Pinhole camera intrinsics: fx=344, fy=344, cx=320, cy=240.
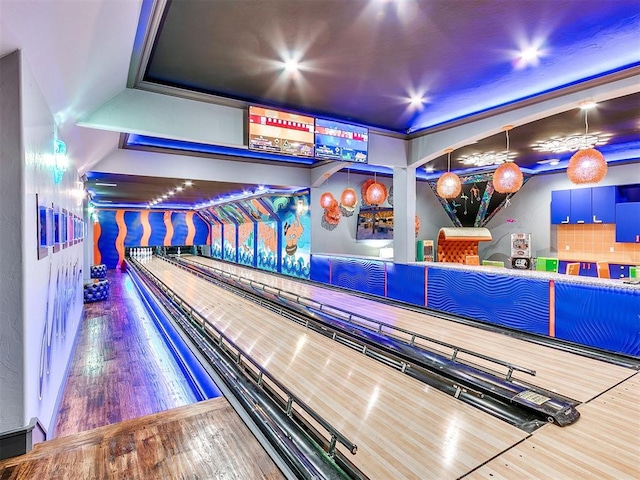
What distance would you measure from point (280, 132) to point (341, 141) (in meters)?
1.05

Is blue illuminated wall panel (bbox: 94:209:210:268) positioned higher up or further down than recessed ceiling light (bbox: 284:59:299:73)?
further down

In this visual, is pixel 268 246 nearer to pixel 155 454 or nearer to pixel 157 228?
pixel 157 228

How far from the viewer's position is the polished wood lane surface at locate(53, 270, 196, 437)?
309 centimetres

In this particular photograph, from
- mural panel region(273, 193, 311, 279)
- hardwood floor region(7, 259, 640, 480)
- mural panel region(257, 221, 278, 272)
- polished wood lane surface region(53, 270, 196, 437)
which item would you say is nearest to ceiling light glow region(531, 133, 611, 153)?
hardwood floor region(7, 259, 640, 480)

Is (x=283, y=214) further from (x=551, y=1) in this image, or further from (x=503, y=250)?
(x=551, y=1)

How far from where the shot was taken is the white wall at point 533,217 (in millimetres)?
8633

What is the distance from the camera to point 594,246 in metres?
7.94

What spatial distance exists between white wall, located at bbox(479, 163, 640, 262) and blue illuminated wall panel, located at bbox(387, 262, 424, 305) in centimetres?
480

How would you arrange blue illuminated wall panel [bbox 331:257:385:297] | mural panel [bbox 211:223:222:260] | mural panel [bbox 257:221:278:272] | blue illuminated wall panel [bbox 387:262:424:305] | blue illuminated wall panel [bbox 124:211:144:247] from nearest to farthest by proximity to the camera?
1. blue illuminated wall panel [bbox 387:262:424:305]
2. blue illuminated wall panel [bbox 331:257:385:297]
3. mural panel [bbox 257:221:278:272]
4. blue illuminated wall panel [bbox 124:211:144:247]
5. mural panel [bbox 211:223:222:260]

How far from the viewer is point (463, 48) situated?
330 centimetres

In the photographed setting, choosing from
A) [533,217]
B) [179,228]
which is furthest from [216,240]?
[533,217]

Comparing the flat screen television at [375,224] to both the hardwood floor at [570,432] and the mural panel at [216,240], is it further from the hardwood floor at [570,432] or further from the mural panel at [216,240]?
the mural panel at [216,240]

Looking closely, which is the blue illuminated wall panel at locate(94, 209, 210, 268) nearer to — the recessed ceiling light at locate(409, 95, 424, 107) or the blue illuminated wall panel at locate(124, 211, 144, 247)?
the blue illuminated wall panel at locate(124, 211, 144, 247)

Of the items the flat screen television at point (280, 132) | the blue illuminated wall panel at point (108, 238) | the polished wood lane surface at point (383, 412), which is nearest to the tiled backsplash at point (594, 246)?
the flat screen television at point (280, 132)
